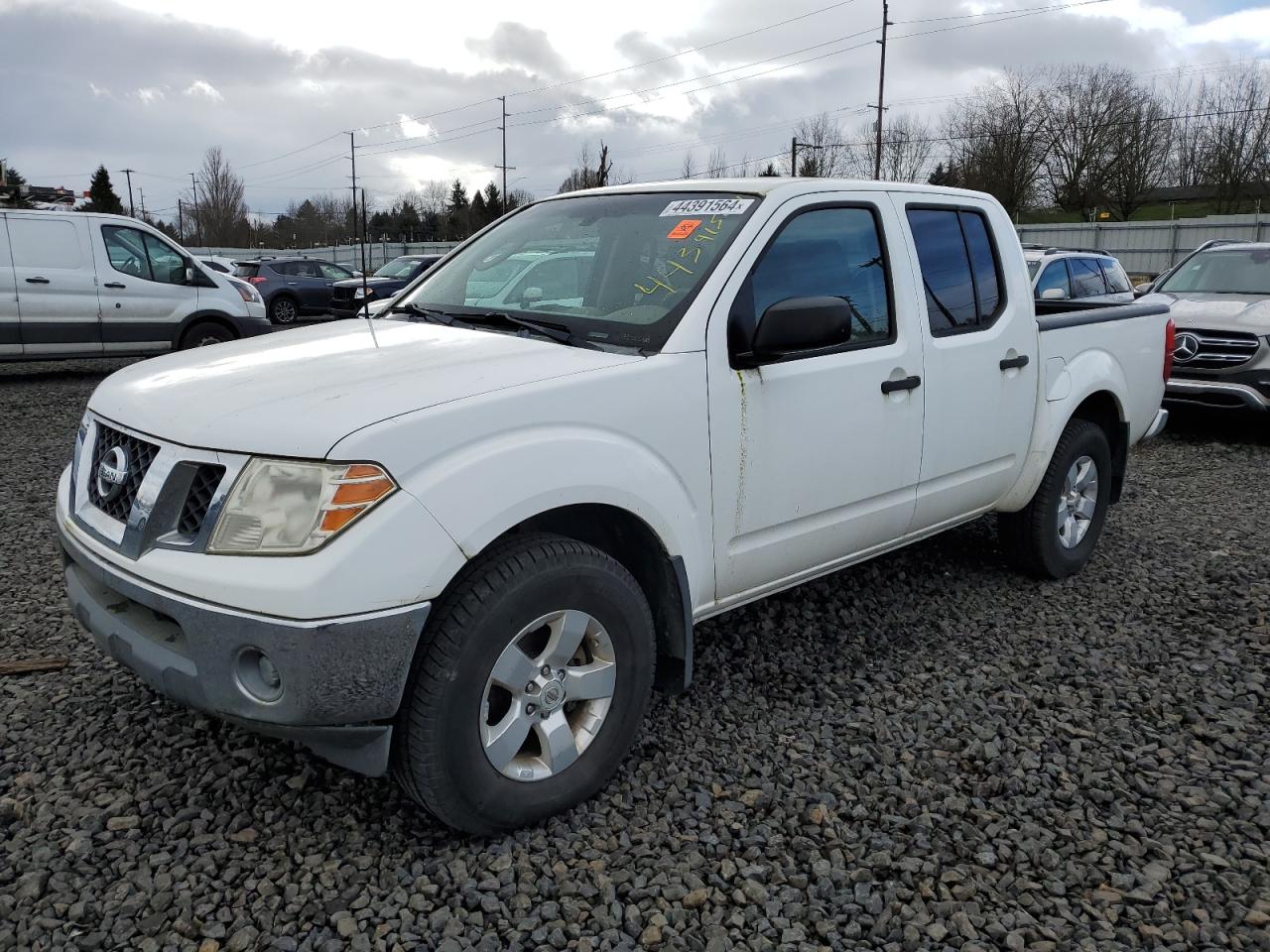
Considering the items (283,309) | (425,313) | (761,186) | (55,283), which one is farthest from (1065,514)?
(283,309)

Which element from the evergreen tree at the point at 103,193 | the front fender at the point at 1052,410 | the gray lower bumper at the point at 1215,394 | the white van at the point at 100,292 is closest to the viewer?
the front fender at the point at 1052,410

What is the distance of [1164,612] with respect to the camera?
4.63 metres

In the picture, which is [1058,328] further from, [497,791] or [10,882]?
[10,882]

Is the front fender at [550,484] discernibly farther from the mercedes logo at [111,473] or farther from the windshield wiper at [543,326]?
the mercedes logo at [111,473]

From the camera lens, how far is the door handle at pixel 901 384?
3628 mm

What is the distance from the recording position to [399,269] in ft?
78.3

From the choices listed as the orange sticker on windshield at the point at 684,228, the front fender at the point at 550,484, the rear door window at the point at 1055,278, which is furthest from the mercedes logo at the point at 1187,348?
the front fender at the point at 550,484

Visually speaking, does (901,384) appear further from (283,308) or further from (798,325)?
(283,308)

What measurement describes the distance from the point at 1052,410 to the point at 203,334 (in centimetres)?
1084

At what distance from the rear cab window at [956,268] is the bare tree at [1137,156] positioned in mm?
59415

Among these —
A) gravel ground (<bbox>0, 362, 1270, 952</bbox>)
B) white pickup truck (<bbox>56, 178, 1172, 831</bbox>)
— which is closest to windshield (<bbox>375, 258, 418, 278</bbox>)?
gravel ground (<bbox>0, 362, 1270, 952</bbox>)

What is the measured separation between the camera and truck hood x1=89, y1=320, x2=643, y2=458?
2.45 meters

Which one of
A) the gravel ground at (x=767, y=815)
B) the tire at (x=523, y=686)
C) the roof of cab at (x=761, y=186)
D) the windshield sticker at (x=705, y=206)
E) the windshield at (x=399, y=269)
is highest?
the windshield at (x=399, y=269)

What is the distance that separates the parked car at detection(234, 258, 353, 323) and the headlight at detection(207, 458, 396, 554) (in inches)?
815
